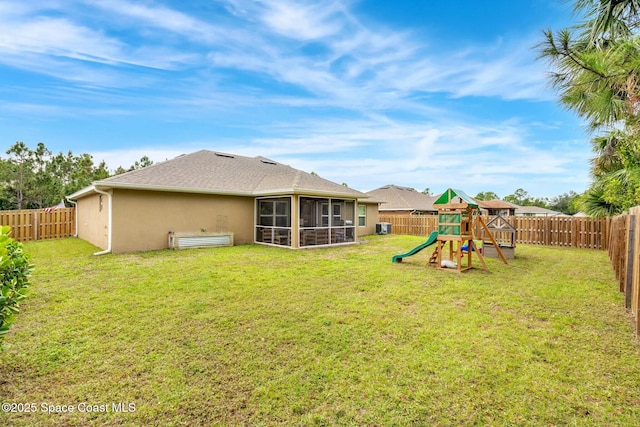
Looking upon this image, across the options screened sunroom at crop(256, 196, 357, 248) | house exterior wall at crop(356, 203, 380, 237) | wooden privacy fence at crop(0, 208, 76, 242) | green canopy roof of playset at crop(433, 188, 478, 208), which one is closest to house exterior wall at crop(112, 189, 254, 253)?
Result: screened sunroom at crop(256, 196, 357, 248)

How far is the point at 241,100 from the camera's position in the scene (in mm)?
14875

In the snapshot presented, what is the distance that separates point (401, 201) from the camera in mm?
27969

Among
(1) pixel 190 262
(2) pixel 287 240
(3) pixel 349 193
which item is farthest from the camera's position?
(3) pixel 349 193

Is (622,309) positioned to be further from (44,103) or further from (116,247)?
(44,103)

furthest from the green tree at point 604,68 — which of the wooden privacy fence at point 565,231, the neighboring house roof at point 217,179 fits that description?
the neighboring house roof at point 217,179

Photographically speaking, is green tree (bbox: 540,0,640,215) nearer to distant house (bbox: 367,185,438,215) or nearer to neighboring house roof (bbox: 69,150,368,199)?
neighboring house roof (bbox: 69,150,368,199)

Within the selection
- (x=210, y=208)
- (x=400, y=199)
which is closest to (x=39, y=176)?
(x=210, y=208)

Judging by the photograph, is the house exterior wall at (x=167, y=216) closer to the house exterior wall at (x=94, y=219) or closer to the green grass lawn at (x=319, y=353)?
the house exterior wall at (x=94, y=219)

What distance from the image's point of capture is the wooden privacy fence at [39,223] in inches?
509

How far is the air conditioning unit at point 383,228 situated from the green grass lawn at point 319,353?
13.6 metres

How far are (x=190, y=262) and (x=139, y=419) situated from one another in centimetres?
653

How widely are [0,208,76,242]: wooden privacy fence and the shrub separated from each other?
43.5 feet

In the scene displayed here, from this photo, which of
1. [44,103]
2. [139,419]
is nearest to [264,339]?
[139,419]

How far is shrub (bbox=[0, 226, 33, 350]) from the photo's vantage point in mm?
2197
